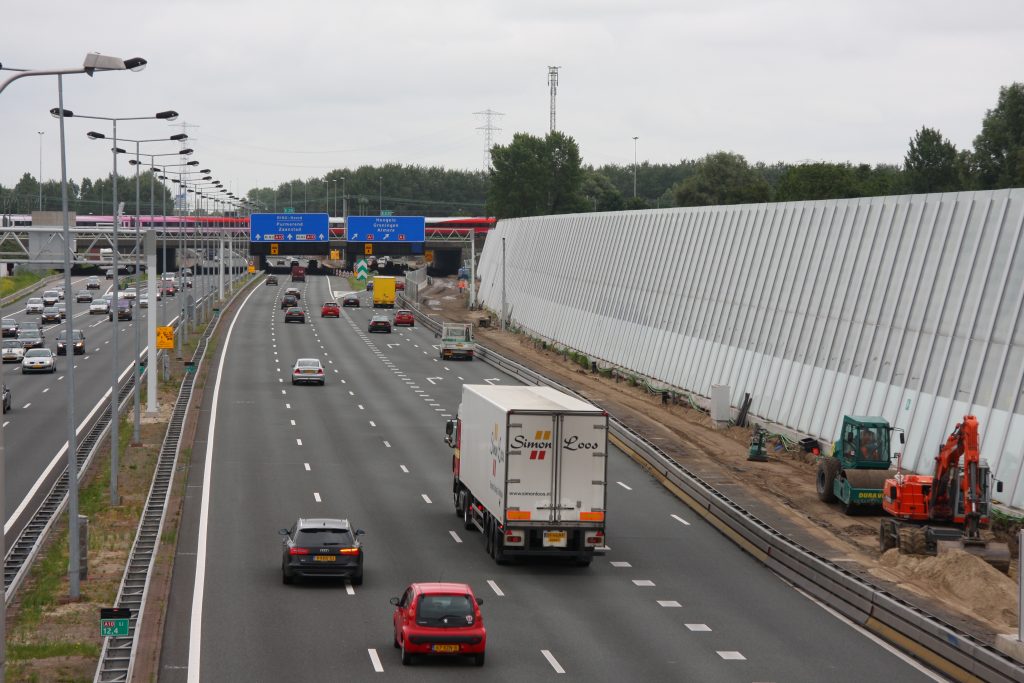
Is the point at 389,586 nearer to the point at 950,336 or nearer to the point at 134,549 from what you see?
the point at 134,549

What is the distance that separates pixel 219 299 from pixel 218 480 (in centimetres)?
9403

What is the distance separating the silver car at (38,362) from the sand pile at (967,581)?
58335mm

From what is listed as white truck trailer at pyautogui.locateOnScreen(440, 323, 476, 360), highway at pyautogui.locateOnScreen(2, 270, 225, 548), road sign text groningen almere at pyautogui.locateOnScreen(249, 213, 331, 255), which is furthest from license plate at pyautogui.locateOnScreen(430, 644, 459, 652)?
road sign text groningen almere at pyautogui.locateOnScreen(249, 213, 331, 255)

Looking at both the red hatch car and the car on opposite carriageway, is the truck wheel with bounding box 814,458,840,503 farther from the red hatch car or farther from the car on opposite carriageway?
the red hatch car

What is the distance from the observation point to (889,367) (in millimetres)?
47750

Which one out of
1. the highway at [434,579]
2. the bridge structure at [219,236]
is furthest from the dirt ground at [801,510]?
the bridge structure at [219,236]

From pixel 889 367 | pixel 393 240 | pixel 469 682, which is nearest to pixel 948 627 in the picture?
pixel 469 682

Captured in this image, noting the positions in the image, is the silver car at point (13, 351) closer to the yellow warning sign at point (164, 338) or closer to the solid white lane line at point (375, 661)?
the yellow warning sign at point (164, 338)

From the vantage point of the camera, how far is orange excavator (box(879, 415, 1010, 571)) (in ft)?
108

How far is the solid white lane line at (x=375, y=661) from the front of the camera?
76.6 ft

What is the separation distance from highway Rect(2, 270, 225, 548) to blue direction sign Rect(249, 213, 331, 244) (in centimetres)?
1973

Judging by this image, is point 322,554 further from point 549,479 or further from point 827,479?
point 827,479

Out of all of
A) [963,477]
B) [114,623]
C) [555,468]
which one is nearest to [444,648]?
[114,623]

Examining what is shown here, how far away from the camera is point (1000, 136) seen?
139m
